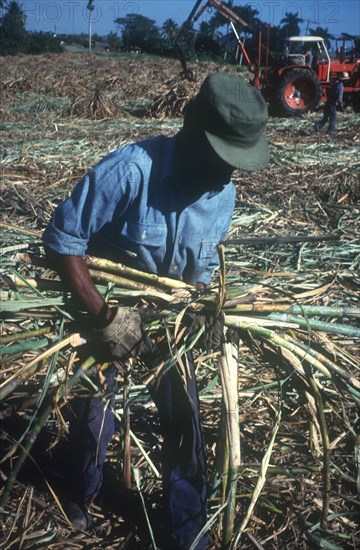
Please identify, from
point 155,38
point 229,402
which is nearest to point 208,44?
point 155,38

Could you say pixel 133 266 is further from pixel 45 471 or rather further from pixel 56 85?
pixel 56 85

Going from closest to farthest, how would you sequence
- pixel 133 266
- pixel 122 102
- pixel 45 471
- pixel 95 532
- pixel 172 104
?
pixel 133 266, pixel 95 532, pixel 45 471, pixel 172 104, pixel 122 102

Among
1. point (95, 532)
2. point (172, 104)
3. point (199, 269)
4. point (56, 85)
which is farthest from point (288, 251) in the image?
point (56, 85)

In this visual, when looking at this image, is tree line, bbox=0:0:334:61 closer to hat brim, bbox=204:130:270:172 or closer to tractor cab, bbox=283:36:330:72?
tractor cab, bbox=283:36:330:72

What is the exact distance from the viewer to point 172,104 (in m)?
11.8

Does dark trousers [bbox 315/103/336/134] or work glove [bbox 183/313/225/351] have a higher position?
dark trousers [bbox 315/103/336/134]

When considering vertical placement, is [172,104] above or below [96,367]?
above

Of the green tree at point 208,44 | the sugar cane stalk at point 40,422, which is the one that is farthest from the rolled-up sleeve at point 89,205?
the green tree at point 208,44

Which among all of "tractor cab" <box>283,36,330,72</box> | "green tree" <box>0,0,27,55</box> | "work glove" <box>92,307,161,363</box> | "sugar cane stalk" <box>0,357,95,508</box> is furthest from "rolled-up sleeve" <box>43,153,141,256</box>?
"green tree" <box>0,0,27,55</box>

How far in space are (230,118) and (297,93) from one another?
486 inches

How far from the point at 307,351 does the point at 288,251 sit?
224 centimetres

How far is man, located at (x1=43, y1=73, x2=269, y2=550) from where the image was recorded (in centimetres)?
177

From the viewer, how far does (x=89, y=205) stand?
1.77 m

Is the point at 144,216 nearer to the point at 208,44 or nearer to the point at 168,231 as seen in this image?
the point at 168,231
